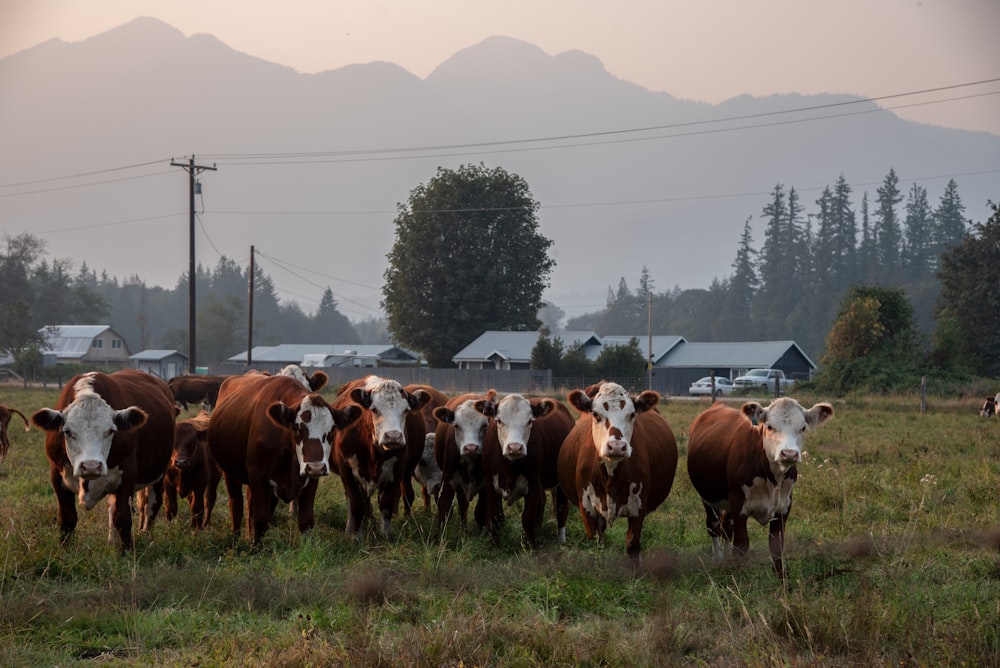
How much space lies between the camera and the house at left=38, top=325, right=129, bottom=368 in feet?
351

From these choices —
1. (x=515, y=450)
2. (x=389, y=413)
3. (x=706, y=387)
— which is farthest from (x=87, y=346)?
(x=515, y=450)

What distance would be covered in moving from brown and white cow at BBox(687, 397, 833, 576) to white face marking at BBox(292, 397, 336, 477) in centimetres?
394

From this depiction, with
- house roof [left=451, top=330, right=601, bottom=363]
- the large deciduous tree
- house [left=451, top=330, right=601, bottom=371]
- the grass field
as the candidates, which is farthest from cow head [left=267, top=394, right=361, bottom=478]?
the large deciduous tree

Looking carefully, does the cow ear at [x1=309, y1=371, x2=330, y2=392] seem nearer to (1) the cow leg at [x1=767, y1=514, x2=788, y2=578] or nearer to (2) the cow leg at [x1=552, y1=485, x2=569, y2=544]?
(2) the cow leg at [x1=552, y1=485, x2=569, y2=544]

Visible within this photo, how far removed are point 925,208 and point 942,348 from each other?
99.9 meters

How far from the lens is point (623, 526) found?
1202 cm

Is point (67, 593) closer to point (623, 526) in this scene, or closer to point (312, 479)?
point (312, 479)

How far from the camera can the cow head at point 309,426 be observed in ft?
32.8

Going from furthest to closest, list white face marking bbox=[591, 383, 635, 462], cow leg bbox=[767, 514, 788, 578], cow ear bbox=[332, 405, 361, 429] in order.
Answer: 1. cow ear bbox=[332, 405, 361, 429]
2. white face marking bbox=[591, 383, 635, 462]
3. cow leg bbox=[767, 514, 788, 578]

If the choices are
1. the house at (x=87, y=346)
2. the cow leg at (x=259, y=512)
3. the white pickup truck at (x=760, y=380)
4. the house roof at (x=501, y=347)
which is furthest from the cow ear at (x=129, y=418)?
the house at (x=87, y=346)

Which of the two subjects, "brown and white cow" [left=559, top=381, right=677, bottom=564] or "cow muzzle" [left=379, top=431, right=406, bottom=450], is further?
"cow muzzle" [left=379, top=431, right=406, bottom=450]

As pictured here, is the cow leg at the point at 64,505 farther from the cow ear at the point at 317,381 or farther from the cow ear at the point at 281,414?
the cow ear at the point at 317,381

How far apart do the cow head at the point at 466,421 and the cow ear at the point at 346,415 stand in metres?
0.97

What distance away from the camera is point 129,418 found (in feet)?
31.0
